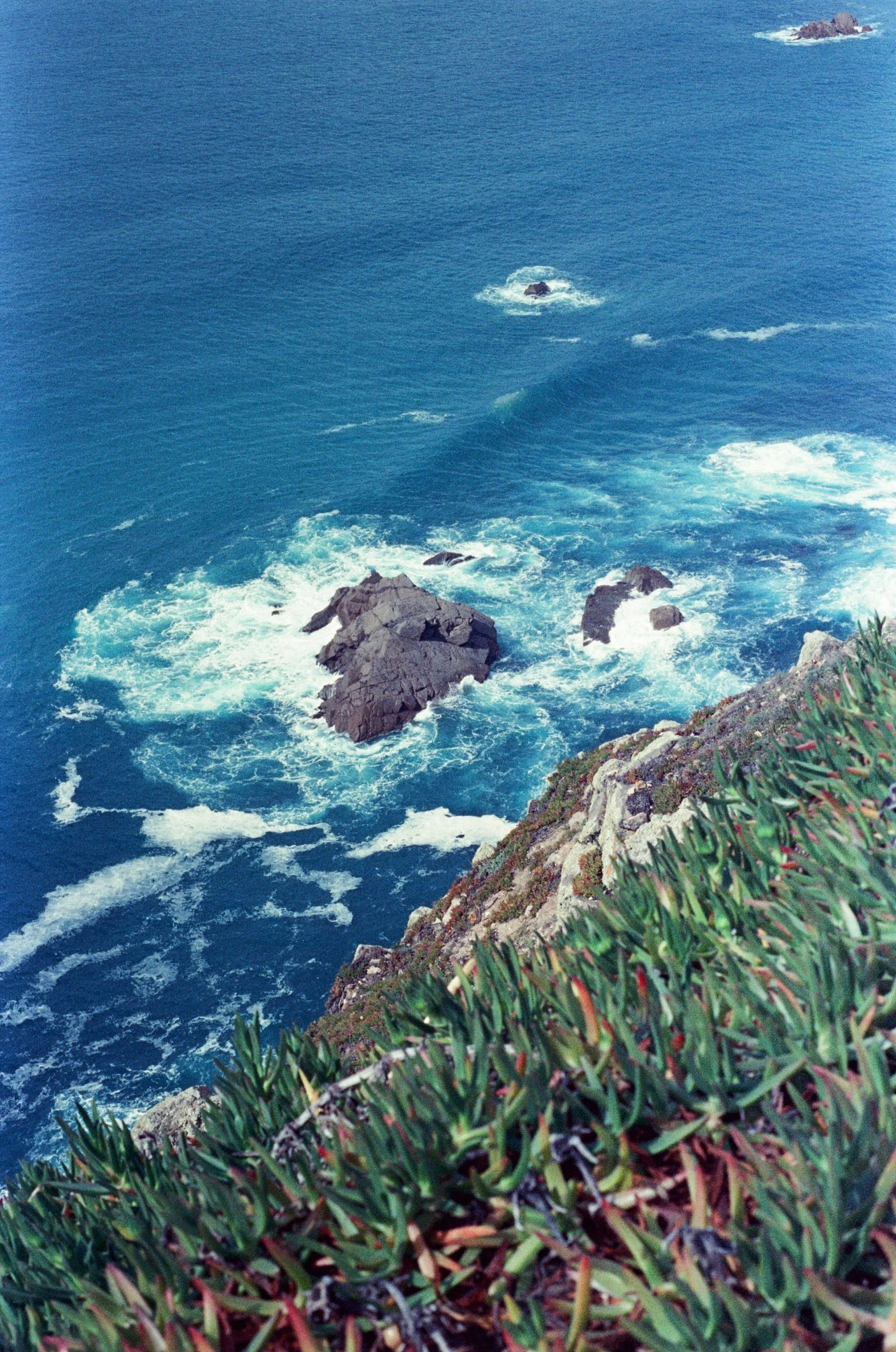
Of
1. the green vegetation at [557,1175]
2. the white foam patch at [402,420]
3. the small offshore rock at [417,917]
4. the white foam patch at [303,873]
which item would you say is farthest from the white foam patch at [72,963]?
the white foam patch at [402,420]

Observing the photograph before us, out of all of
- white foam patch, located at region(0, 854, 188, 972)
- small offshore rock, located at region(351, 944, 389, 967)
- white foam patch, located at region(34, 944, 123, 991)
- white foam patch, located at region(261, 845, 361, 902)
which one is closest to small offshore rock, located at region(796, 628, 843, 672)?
small offshore rock, located at region(351, 944, 389, 967)

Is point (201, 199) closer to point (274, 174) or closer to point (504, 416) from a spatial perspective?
point (274, 174)

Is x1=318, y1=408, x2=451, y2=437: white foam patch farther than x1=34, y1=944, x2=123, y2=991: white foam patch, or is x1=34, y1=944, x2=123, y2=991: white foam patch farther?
x1=318, y1=408, x2=451, y2=437: white foam patch

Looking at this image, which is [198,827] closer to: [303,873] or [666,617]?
[303,873]

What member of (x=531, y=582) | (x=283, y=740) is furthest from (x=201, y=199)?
(x=283, y=740)

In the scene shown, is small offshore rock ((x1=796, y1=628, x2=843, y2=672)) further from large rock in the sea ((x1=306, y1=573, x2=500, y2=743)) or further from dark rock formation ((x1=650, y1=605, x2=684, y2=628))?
large rock in the sea ((x1=306, y1=573, x2=500, y2=743))
